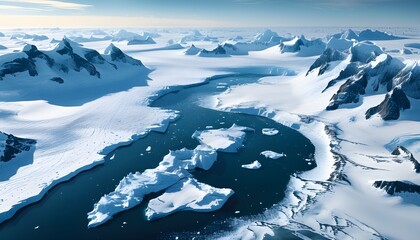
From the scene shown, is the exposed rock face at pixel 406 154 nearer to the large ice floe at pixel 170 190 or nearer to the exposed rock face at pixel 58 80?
the large ice floe at pixel 170 190

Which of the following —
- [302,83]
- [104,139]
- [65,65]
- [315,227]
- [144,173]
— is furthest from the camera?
[65,65]

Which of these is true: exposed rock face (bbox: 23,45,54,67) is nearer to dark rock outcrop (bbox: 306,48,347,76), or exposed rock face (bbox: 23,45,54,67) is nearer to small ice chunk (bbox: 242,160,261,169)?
dark rock outcrop (bbox: 306,48,347,76)

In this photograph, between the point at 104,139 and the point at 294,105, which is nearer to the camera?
the point at 104,139

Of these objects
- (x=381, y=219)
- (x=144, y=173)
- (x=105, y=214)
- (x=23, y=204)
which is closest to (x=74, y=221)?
(x=105, y=214)

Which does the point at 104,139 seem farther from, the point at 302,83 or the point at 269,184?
the point at 302,83

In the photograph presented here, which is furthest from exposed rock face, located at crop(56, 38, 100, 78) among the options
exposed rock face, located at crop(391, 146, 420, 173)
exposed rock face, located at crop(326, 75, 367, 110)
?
exposed rock face, located at crop(391, 146, 420, 173)

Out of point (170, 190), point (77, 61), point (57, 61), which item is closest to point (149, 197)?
point (170, 190)

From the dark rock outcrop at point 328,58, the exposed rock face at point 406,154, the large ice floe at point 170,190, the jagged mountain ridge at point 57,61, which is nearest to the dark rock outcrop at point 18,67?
the jagged mountain ridge at point 57,61
